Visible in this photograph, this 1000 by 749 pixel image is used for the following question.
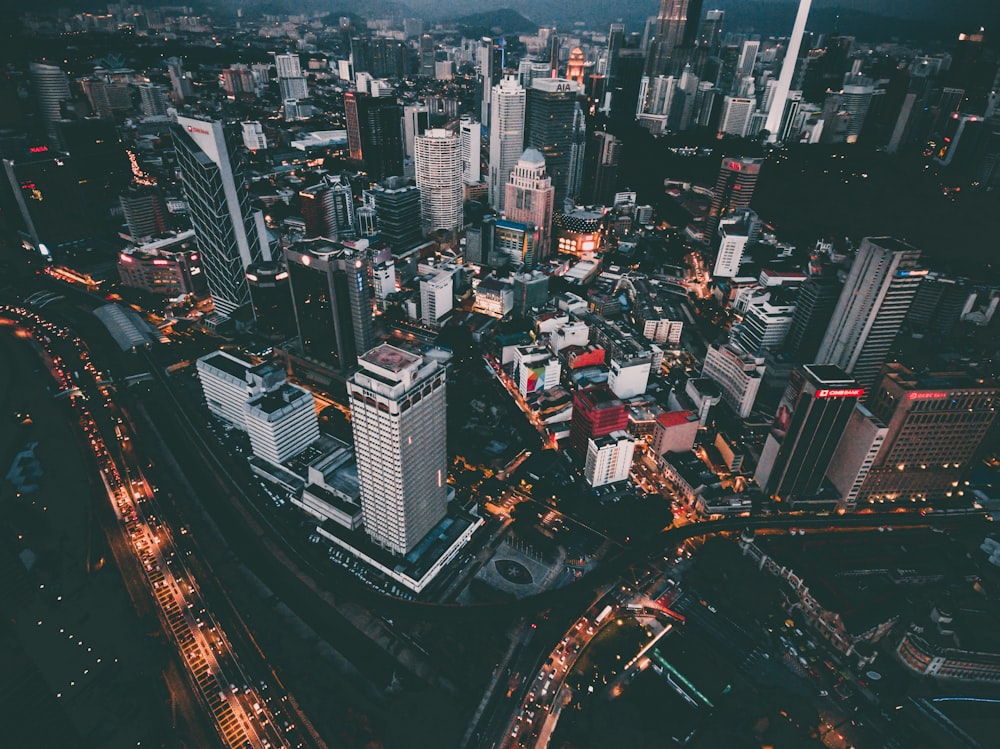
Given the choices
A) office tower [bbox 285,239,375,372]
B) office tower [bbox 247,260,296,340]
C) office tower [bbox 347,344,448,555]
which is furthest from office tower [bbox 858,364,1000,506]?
office tower [bbox 247,260,296,340]

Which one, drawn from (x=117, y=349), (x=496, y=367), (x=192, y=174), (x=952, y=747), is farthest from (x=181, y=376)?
(x=952, y=747)

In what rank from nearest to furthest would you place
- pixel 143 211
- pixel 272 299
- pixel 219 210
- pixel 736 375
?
pixel 736 375 → pixel 219 210 → pixel 272 299 → pixel 143 211

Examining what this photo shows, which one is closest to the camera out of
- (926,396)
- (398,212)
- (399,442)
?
(399,442)

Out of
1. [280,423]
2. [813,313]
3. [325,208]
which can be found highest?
[325,208]

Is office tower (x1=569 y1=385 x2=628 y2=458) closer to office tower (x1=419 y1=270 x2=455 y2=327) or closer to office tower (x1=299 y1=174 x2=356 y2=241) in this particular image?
office tower (x1=419 y1=270 x2=455 y2=327)

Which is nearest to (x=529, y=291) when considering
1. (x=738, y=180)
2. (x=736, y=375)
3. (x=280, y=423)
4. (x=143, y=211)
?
(x=736, y=375)

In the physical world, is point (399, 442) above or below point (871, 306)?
below

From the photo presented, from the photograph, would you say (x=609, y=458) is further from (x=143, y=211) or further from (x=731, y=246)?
(x=143, y=211)
